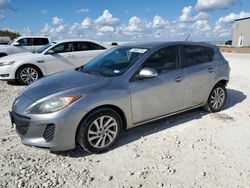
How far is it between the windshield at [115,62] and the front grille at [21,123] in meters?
1.36

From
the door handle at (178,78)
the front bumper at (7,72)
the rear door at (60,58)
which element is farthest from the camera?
the rear door at (60,58)

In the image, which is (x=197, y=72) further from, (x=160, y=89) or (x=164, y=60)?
(x=160, y=89)

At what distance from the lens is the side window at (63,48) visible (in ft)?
28.7

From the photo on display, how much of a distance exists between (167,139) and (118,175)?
4.27 feet

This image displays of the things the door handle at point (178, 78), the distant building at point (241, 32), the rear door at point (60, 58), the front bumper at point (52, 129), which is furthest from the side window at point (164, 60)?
the distant building at point (241, 32)

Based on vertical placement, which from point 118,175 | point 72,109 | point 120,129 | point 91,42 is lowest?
point 118,175

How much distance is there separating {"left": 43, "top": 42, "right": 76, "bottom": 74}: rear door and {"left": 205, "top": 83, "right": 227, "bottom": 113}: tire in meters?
5.31

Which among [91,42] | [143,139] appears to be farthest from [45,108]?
[91,42]

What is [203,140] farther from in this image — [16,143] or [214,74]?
[16,143]

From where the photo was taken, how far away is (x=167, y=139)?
4191 mm

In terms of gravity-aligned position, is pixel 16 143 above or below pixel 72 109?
below

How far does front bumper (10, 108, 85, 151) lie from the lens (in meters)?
3.33

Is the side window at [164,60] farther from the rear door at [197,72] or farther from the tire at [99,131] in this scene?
the tire at [99,131]

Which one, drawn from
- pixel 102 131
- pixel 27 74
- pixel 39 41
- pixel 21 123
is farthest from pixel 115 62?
pixel 39 41
